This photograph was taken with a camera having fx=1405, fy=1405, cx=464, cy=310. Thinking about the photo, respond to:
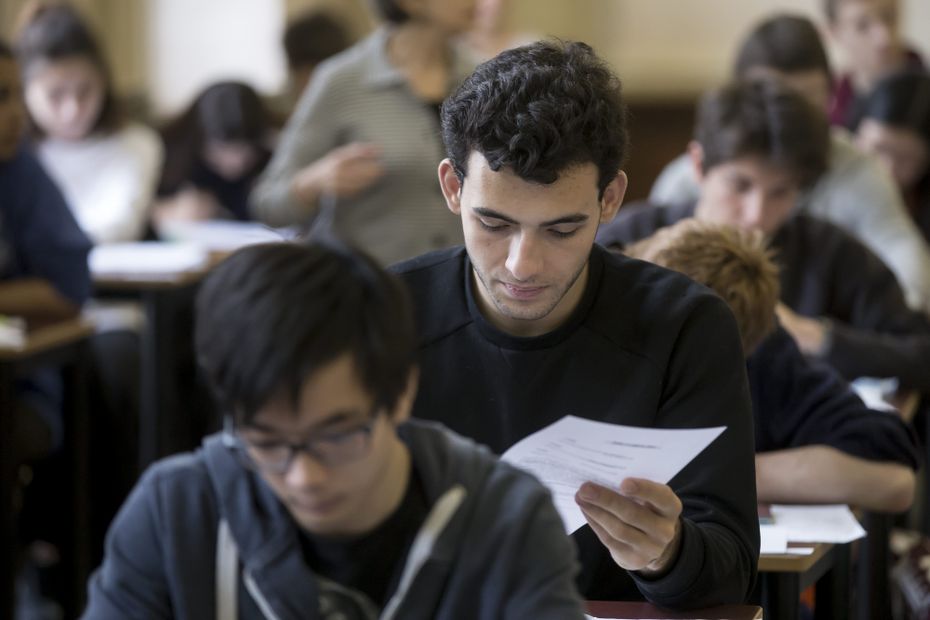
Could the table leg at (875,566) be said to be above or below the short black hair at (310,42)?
below

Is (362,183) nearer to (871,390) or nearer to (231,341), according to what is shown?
(871,390)

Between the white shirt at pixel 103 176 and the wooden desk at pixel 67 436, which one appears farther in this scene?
the white shirt at pixel 103 176

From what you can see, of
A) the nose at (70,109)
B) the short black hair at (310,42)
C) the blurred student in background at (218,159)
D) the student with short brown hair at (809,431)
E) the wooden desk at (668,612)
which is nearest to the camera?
the wooden desk at (668,612)

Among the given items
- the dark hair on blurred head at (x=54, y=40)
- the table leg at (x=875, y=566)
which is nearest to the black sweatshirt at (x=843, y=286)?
Result: the table leg at (x=875, y=566)

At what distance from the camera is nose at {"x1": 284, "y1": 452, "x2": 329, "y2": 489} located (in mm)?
1116

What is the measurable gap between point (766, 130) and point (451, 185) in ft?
4.45

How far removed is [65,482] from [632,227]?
1.52 m

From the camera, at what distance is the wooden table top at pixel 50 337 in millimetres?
2947

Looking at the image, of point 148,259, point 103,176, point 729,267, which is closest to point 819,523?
point 729,267

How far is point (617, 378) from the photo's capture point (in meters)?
1.64

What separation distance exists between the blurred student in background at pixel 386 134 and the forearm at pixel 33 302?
1.80 feet

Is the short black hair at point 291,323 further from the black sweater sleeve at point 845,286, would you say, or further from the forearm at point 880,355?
the black sweater sleeve at point 845,286

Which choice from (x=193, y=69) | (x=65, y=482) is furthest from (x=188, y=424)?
(x=193, y=69)

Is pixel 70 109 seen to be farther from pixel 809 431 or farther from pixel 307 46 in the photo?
pixel 809 431
